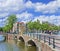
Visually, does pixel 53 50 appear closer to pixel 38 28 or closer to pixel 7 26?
pixel 38 28

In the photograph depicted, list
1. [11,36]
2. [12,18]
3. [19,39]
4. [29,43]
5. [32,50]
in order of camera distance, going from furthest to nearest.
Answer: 1. [12,18]
2. [11,36]
3. [19,39]
4. [29,43]
5. [32,50]

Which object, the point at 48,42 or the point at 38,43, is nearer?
the point at 48,42

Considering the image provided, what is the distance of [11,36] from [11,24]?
20.0 meters

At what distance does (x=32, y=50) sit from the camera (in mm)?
34406

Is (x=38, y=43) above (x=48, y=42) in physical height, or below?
below

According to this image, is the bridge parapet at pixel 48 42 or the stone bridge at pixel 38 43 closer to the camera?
the bridge parapet at pixel 48 42

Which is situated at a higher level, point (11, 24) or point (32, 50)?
point (11, 24)

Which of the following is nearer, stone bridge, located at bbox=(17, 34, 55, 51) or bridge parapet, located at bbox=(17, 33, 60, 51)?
bridge parapet, located at bbox=(17, 33, 60, 51)

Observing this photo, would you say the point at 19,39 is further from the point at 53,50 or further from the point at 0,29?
the point at 0,29

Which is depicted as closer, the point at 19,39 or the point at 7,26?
the point at 19,39

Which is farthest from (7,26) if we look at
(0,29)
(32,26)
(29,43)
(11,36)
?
(29,43)

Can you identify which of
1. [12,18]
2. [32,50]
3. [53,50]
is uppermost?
[12,18]

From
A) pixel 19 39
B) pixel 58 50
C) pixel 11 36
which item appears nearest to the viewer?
pixel 58 50

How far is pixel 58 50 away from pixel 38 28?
75.0m
